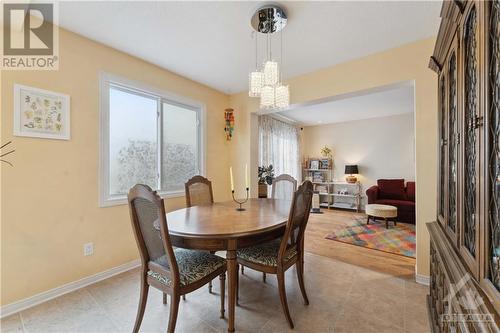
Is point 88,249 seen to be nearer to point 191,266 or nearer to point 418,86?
point 191,266

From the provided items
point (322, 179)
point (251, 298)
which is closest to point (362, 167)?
point (322, 179)

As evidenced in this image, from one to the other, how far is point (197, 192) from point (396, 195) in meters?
4.74

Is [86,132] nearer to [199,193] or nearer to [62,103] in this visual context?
[62,103]

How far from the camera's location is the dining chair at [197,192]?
2.64 m

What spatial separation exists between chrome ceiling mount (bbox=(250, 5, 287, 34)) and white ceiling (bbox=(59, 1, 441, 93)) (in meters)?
0.05

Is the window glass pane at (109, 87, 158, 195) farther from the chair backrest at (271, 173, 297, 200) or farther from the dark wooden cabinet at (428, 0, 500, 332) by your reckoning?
the dark wooden cabinet at (428, 0, 500, 332)

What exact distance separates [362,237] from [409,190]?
2.28m

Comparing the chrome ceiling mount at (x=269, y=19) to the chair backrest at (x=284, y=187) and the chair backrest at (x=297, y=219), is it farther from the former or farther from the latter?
the chair backrest at (x=284, y=187)

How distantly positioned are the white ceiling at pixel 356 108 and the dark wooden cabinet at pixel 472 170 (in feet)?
8.37

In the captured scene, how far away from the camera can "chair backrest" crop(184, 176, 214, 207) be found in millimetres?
2639

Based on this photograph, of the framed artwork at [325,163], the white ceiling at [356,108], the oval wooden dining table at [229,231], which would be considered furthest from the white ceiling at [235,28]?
the framed artwork at [325,163]

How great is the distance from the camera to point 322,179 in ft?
22.0

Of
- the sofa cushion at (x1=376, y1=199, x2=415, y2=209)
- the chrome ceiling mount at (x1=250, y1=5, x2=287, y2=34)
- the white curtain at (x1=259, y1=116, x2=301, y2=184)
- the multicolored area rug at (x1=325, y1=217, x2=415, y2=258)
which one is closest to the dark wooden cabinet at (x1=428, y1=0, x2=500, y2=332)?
the chrome ceiling mount at (x1=250, y1=5, x2=287, y2=34)

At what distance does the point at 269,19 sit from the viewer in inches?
76.4
